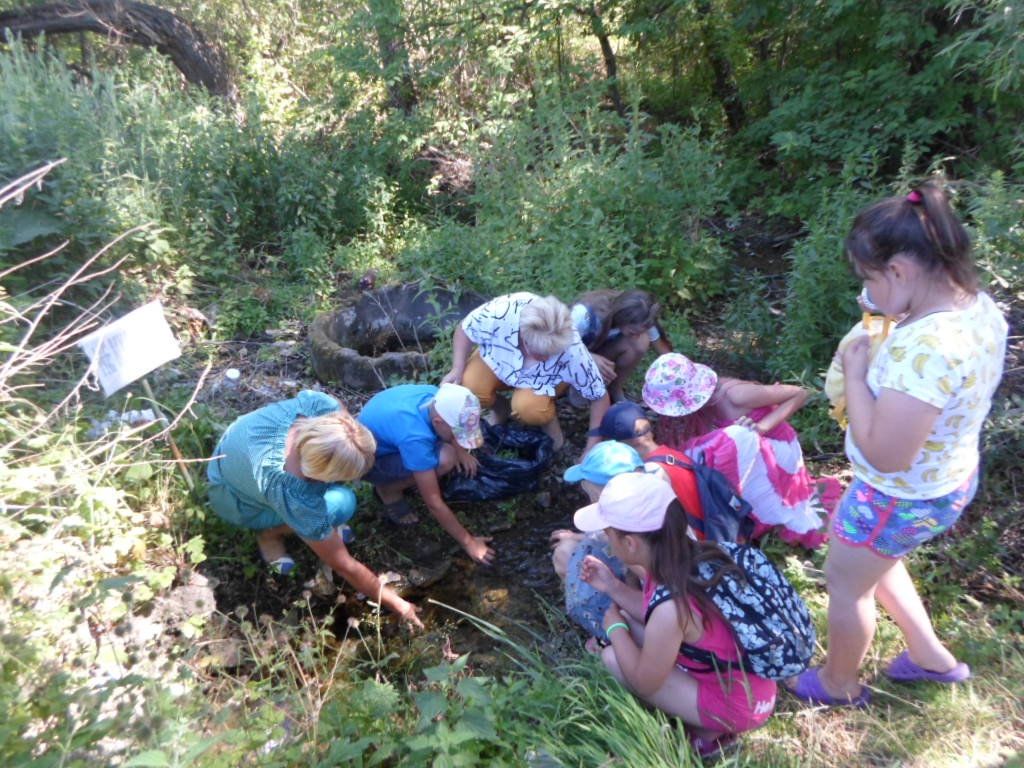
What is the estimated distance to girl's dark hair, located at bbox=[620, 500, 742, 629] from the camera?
7.18 feet

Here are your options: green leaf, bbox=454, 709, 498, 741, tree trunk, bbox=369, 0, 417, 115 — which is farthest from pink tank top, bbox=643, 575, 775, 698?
tree trunk, bbox=369, 0, 417, 115

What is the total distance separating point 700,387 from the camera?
3072mm

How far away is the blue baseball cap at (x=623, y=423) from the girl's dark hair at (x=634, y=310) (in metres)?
0.63

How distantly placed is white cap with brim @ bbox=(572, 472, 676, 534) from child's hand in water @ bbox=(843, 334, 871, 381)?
609 millimetres

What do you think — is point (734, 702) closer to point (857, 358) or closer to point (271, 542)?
point (857, 358)

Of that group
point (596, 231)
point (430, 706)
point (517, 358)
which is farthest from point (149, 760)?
point (596, 231)

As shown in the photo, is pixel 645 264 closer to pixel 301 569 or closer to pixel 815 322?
pixel 815 322

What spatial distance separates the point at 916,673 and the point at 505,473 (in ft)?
6.65

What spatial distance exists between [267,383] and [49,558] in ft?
7.40

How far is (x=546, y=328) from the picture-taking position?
347 centimetres

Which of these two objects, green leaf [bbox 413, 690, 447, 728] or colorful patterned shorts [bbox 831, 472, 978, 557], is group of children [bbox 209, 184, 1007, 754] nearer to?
colorful patterned shorts [bbox 831, 472, 978, 557]

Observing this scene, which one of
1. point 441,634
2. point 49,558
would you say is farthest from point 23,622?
point 441,634

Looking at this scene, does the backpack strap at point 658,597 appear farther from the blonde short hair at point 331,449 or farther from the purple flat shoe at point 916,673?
the blonde short hair at point 331,449

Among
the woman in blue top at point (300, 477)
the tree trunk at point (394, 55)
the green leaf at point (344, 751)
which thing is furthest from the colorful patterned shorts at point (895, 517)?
the tree trunk at point (394, 55)
